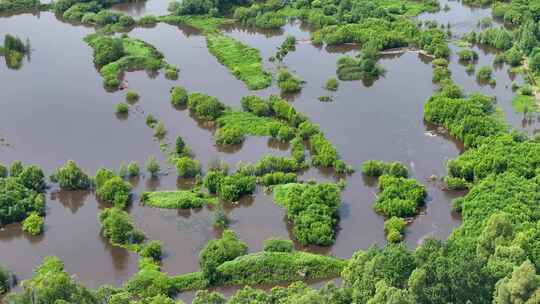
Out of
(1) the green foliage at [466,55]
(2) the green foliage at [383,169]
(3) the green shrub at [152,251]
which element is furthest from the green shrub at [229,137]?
(1) the green foliage at [466,55]

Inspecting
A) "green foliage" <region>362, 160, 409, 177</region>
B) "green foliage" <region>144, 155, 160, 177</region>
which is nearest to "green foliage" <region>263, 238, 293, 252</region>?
"green foliage" <region>362, 160, 409, 177</region>

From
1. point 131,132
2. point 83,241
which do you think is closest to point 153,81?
point 131,132

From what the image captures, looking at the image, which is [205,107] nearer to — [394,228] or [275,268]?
[394,228]

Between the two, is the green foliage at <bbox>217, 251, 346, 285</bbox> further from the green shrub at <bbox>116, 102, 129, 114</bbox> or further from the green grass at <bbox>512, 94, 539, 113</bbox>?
the green grass at <bbox>512, 94, 539, 113</bbox>

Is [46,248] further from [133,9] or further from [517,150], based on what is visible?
[133,9]

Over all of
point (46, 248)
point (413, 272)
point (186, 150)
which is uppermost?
point (413, 272)

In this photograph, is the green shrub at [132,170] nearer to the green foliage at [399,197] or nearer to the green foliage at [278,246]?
the green foliage at [278,246]
